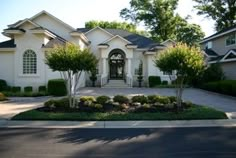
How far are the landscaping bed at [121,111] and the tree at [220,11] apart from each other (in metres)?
40.1

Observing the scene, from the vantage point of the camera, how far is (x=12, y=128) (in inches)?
488

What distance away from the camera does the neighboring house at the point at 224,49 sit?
1282 inches

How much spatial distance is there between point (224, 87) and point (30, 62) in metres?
16.8

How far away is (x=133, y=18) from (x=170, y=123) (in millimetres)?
49977

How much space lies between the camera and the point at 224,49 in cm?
3947

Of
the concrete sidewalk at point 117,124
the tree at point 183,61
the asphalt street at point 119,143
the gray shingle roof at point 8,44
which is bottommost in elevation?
the asphalt street at point 119,143

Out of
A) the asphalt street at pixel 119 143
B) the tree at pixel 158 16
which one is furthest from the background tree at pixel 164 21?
the asphalt street at pixel 119 143

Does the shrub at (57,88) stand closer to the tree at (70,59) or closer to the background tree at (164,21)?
the tree at (70,59)

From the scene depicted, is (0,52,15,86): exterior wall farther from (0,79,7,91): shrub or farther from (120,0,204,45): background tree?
(120,0,204,45): background tree

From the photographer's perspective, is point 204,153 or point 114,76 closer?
point 204,153

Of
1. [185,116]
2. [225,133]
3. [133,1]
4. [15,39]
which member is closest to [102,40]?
[15,39]

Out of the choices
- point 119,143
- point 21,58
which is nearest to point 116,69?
point 21,58

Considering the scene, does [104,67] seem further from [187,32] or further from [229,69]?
[187,32]

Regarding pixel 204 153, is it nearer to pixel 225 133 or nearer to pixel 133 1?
pixel 225 133
